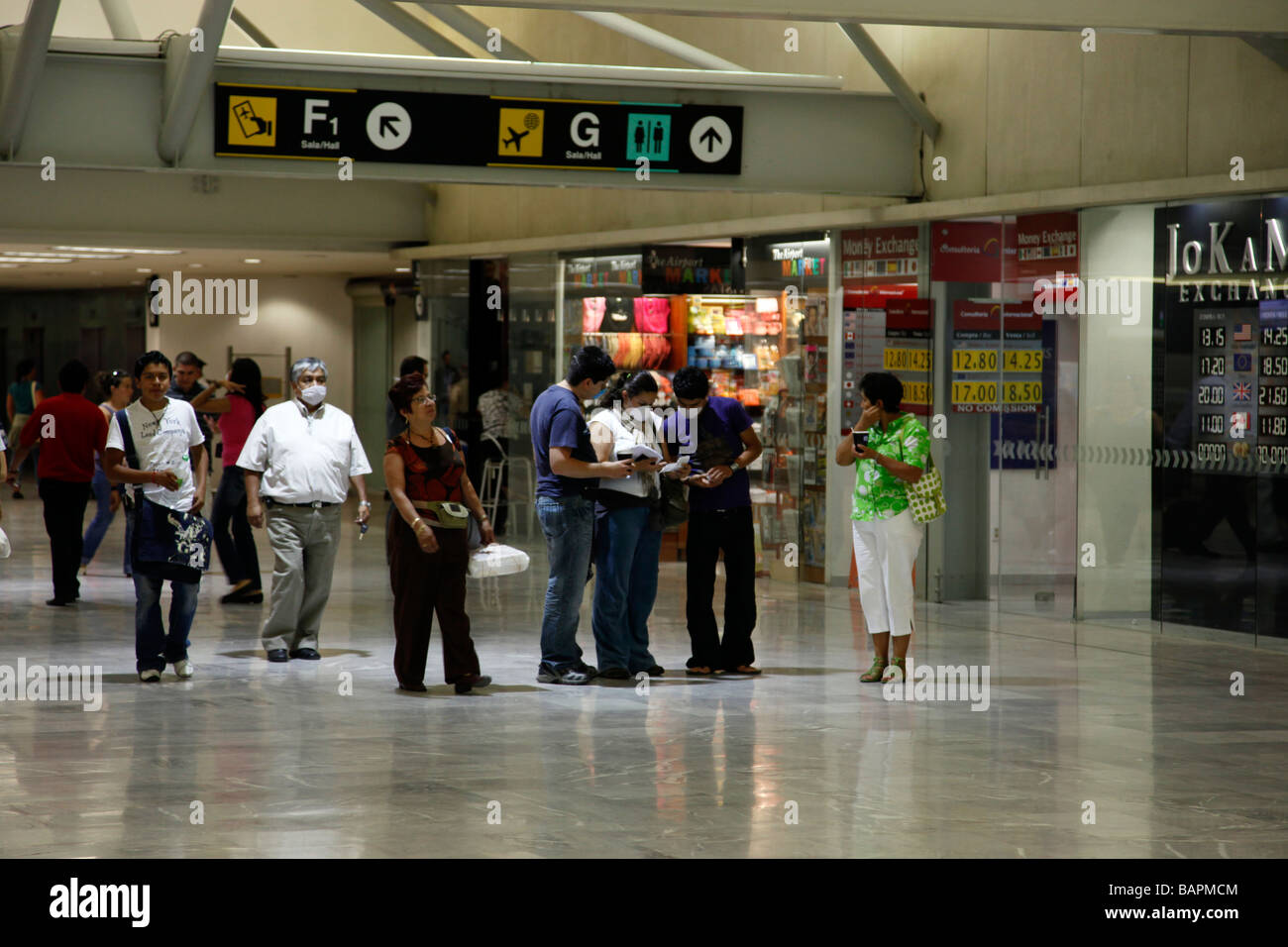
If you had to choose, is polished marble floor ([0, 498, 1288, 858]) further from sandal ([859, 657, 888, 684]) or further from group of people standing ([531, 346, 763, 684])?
group of people standing ([531, 346, 763, 684])

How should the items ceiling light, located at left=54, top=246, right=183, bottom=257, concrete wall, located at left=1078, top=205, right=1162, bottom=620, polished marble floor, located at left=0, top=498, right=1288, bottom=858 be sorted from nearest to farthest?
polished marble floor, located at left=0, top=498, right=1288, bottom=858 → concrete wall, located at left=1078, top=205, right=1162, bottom=620 → ceiling light, located at left=54, top=246, right=183, bottom=257

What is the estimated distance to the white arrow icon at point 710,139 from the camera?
494 inches

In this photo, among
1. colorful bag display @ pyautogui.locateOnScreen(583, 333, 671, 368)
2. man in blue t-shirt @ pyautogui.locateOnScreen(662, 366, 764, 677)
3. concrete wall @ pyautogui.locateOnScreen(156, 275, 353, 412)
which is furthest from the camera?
concrete wall @ pyautogui.locateOnScreen(156, 275, 353, 412)

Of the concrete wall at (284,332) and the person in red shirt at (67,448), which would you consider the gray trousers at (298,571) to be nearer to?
the person in red shirt at (67,448)

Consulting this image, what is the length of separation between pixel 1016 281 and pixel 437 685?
5.76 metres

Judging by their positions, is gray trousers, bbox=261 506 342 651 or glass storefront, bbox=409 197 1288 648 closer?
gray trousers, bbox=261 506 342 651

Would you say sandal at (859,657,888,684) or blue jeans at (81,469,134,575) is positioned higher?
blue jeans at (81,469,134,575)

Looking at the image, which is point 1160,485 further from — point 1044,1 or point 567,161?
point 567,161

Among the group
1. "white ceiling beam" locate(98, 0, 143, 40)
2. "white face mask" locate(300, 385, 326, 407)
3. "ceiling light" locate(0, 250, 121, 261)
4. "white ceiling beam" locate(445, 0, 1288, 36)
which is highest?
"white ceiling beam" locate(98, 0, 143, 40)

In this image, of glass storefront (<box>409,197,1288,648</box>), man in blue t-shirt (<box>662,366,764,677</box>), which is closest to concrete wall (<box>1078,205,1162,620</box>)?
glass storefront (<box>409,197,1288,648</box>)

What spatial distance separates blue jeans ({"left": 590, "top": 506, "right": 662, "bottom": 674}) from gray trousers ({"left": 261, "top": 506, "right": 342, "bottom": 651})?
1680 mm

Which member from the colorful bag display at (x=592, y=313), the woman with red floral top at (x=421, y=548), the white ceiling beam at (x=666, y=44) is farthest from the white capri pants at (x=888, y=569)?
→ the colorful bag display at (x=592, y=313)

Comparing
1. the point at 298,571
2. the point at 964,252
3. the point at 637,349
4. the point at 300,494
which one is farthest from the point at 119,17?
the point at 964,252

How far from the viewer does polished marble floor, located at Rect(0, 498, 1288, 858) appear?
Result: 5.86 meters
